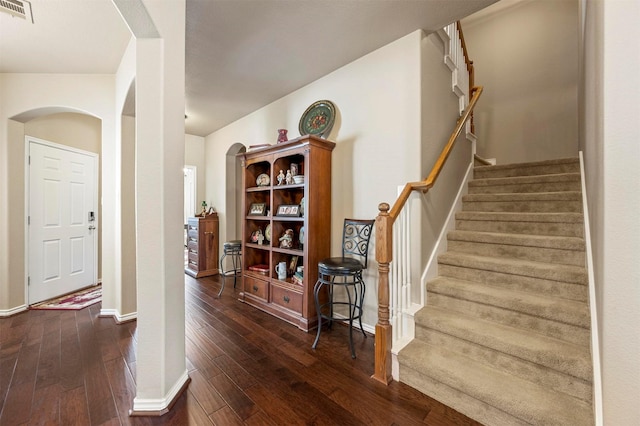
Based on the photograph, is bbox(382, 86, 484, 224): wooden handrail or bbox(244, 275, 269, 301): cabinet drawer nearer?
bbox(382, 86, 484, 224): wooden handrail

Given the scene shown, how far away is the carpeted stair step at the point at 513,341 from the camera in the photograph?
1.35 m

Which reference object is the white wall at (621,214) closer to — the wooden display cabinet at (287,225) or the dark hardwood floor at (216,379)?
the dark hardwood floor at (216,379)

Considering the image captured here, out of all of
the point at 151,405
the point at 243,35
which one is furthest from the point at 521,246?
the point at 243,35

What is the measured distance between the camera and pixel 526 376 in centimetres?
146

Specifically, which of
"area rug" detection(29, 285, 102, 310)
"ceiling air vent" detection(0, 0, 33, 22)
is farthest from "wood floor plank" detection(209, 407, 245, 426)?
"ceiling air vent" detection(0, 0, 33, 22)

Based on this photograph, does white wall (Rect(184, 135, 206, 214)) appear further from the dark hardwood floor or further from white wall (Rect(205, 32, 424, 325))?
white wall (Rect(205, 32, 424, 325))

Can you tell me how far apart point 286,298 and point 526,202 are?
2599 millimetres

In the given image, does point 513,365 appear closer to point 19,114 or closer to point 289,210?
point 289,210

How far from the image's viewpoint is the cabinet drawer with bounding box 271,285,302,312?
2568 millimetres

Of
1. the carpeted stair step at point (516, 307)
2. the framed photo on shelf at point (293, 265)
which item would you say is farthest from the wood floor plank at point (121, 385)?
the carpeted stair step at point (516, 307)

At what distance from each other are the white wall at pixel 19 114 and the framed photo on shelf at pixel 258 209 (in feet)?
5.43

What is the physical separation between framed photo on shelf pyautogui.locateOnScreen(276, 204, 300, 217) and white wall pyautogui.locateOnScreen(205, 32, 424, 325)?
39 cm

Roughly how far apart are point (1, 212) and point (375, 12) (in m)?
4.18

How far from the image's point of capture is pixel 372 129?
245 cm
